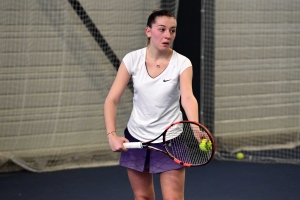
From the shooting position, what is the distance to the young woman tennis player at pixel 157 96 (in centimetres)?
384

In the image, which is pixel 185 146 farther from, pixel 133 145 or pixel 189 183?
pixel 189 183

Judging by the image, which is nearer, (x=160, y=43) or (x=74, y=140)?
(x=160, y=43)

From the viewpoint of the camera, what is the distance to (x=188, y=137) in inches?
155

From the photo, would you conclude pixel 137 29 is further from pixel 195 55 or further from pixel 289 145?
pixel 289 145

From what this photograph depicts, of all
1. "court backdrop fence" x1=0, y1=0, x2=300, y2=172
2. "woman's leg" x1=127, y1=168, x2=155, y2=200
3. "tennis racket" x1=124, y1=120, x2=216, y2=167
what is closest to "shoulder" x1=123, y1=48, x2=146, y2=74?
"tennis racket" x1=124, y1=120, x2=216, y2=167

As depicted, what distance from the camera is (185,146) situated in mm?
3904

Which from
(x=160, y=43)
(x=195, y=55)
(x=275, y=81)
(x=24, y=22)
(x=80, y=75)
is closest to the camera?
(x=160, y=43)

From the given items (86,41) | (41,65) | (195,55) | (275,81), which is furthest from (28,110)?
(275,81)

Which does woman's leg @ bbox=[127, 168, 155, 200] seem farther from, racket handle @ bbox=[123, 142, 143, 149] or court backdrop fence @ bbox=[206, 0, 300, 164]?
court backdrop fence @ bbox=[206, 0, 300, 164]

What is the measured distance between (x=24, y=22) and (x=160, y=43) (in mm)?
3457

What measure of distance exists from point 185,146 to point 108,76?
150 inches

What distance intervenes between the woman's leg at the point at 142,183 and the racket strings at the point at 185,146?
25 centimetres

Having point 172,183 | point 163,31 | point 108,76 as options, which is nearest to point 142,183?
point 172,183

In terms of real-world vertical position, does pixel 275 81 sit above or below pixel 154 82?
below
